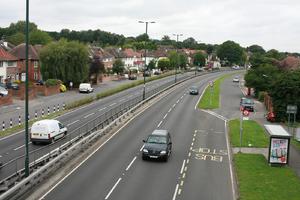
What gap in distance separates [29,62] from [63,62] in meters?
11.0

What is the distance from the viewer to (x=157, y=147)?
94.5 ft

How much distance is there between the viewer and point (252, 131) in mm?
41500

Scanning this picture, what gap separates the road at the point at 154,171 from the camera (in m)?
22.1

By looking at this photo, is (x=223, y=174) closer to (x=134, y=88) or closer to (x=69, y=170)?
(x=69, y=170)

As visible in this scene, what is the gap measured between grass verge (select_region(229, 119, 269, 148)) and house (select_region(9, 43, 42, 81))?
150ft

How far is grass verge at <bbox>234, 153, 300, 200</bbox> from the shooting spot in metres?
22.1

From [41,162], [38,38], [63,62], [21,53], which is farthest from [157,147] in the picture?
[38,38]

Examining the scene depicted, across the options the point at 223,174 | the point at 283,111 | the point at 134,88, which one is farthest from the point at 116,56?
the point at 223,174

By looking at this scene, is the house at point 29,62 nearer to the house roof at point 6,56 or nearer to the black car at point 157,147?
the house roof at point 6,56

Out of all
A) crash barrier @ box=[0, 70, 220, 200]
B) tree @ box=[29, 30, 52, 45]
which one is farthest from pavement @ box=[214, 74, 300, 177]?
tree @ box=[29, 30, 52, 45]

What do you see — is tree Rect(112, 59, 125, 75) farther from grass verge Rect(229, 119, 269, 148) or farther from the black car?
the black car

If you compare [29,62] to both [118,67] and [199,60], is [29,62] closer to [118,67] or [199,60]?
[118,67]

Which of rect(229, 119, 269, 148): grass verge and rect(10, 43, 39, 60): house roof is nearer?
rect(229, 119, 269, 148): grass verge

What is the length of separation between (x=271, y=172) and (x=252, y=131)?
48.1 feet
